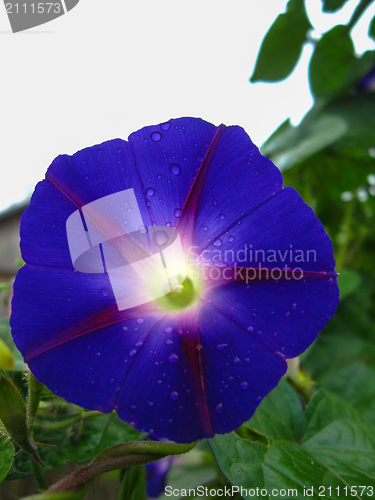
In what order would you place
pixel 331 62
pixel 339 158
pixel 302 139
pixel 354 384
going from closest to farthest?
pixel 354 384, pixel 302 139, pixel 331 62, pixel 339 158

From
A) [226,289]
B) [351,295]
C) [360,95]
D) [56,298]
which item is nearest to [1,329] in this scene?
[56,298]

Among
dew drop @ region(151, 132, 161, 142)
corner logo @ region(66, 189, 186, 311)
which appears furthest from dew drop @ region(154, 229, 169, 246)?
dew drop @ region(151, 132, 161, 142)

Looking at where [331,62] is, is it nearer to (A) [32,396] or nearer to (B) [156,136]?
(B) [156,136]

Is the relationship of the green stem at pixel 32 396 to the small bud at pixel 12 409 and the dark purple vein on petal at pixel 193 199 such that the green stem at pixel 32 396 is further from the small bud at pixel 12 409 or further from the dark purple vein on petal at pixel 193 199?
the dark purple vein on petal at pixel 193 199

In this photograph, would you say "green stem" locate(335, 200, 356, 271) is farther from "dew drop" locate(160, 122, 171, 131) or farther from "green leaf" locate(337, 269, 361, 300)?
"dew drop" locate(160, 122, 171, 131)

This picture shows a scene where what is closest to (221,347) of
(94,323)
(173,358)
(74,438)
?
(173,358)

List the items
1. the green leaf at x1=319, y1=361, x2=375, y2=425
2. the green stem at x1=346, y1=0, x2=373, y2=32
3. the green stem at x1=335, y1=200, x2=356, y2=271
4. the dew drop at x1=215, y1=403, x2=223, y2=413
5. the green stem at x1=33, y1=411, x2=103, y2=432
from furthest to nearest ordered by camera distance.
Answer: the green stem at x1=335, y1=200, x2=356, y2=271 → the green stem at x1=346, y1=0, x2=373, y2=32 → the green leaf at x1=319, y1=361, x2=375, y2=425 → the green stem at x1=33, y1=411, x2=103, y2=432 → the dew drop at x1=215, y1=403, x2=223, y2=413

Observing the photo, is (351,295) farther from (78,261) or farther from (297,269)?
(78,261)
